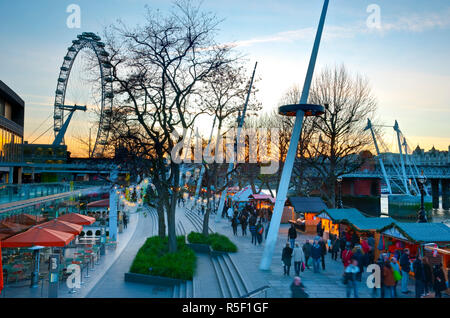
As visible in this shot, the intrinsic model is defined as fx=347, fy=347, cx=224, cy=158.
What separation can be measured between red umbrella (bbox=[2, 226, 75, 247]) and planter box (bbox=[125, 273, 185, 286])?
9.27 ft

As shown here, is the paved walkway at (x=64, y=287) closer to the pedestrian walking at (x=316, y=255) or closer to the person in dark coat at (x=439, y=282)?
the pedestrian walking at (x=316, y=255)

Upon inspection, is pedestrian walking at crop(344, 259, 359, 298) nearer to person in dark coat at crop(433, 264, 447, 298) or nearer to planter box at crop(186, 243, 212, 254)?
person in dark coat at crop(433, 264, 447, 298)

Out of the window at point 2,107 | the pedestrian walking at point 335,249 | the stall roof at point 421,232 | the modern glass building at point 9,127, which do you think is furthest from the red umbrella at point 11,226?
the window at point 2,107

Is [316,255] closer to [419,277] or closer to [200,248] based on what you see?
[419,277]

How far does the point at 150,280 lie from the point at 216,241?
18.1 feet

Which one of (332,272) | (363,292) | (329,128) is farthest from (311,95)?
(363,292)

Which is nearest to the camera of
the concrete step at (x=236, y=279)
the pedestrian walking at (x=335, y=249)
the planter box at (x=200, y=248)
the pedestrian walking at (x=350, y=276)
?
the pedestrian walking at (x=350, y=276)

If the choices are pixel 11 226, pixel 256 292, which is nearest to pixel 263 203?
pixel 11 226

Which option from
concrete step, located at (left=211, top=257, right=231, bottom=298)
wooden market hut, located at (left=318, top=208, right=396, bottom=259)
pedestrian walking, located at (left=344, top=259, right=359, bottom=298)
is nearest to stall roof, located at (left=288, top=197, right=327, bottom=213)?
wooden market hut, located at (left=318, top=208, right=396, bottom=259)

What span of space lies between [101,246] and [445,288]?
53.7 ft

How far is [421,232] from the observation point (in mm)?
12648

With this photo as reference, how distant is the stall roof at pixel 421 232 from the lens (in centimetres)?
1216

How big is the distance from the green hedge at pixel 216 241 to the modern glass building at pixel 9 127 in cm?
2646
